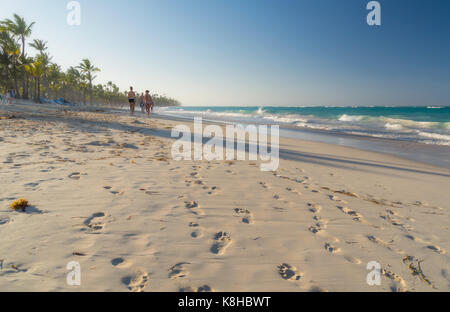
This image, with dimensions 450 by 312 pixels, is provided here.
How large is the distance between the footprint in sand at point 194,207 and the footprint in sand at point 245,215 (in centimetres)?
47

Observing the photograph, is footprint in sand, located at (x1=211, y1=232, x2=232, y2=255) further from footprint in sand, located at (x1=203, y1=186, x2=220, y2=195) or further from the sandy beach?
footprint in sand, located at (x1=203, y1=186, x2=220, y2=195)

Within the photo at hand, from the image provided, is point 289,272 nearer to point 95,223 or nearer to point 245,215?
point 245,215

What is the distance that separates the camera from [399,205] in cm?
329

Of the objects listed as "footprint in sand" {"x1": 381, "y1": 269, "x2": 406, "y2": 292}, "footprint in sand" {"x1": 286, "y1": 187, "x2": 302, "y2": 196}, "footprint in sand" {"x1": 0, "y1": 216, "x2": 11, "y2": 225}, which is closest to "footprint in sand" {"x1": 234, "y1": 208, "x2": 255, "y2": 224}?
"footprint in sand" {"x1": 286, "y1": 187, "x2": 302, "y2": 196}

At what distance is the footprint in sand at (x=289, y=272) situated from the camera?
5.47 ft

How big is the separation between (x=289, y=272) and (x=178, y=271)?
0.92m

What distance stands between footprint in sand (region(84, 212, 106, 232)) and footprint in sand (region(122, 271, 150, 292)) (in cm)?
76

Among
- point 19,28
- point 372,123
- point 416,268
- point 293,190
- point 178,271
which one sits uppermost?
point 19,28

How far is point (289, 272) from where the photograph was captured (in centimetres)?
173

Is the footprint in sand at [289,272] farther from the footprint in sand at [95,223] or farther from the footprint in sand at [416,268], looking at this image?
the footprint in sand at [95,223]

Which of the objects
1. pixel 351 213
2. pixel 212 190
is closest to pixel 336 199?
pixel 351 213

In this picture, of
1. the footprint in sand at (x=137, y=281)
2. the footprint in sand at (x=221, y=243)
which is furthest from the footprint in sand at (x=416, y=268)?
the footprint in sand at (x=137, y=281)

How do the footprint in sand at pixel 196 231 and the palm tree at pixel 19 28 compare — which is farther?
the palm tree at pixel 19 28

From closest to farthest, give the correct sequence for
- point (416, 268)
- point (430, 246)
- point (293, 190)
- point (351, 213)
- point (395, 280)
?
point (395, 280), point (416, 268), point (430, 246), point (351, 213), point (293, 190)
